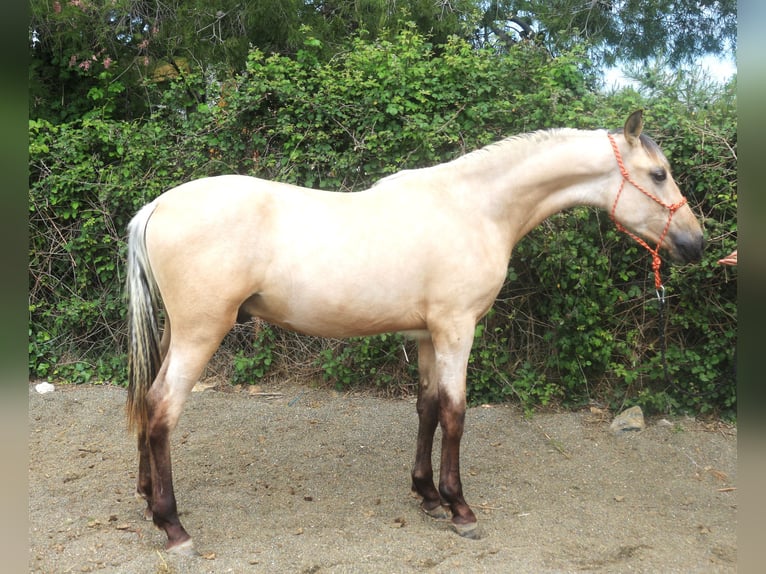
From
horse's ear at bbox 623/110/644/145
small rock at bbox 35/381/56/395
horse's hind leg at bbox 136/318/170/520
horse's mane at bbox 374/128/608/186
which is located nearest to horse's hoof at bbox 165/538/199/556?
horse's hind leg at bbox 136/318/170/520

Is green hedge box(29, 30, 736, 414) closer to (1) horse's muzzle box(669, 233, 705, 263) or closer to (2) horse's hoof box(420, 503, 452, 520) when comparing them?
(1) horse's muzzle box(669, 233, 705, 263)

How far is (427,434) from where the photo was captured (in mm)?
3199

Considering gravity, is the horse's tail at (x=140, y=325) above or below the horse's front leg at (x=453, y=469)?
above

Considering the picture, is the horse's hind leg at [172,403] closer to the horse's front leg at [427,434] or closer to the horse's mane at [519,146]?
the horse's front leg at [427,434]

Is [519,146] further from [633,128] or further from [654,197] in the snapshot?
[654,197]

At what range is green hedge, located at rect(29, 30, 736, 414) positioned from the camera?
4.29 m

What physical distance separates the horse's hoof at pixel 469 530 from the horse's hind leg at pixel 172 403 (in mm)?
1343

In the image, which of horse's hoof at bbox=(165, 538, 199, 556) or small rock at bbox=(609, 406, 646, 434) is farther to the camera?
small rock at bbox=(609, 406, 646, 434)

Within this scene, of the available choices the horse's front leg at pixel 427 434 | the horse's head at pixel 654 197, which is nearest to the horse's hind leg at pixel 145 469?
the horse's front leg at pixel 427 434

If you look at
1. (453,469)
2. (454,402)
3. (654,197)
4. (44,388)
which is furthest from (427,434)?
(44,388)

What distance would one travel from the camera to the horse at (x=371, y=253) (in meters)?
2.65

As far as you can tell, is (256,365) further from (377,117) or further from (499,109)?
(499,109)

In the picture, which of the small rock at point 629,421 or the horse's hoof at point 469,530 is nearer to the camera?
the horse's hoof at point 469,530

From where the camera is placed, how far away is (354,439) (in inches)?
166
